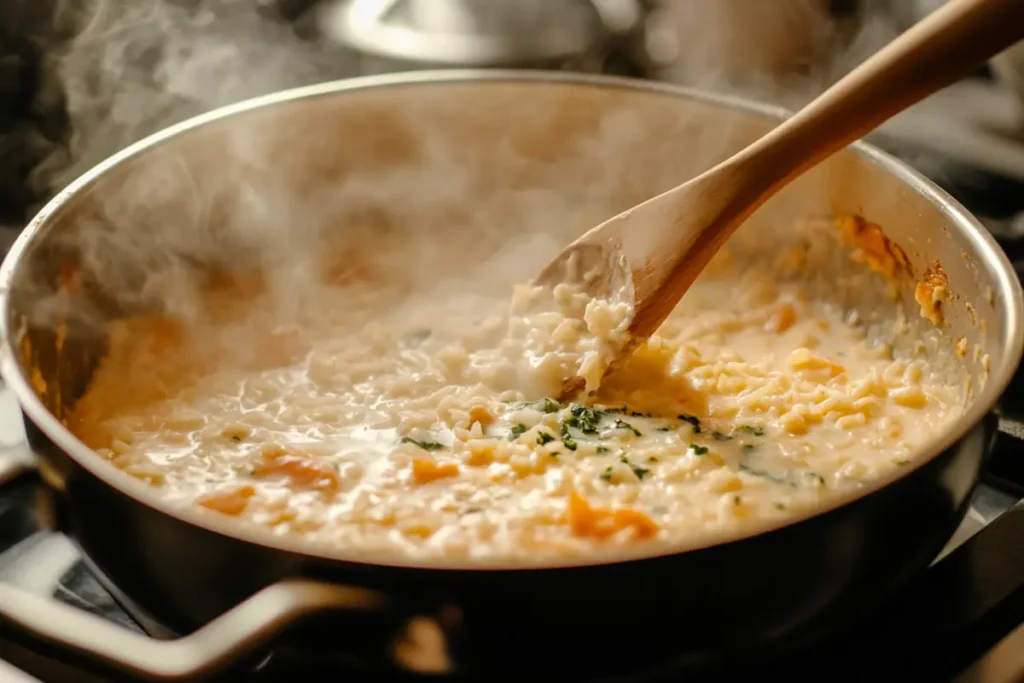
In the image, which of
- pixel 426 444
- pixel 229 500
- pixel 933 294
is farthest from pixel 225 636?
pixel 933 294

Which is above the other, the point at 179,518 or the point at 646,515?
the point at 179,518

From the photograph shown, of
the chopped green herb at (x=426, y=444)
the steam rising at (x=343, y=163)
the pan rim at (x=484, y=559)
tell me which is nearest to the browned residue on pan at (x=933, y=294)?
the pan rim at (x=484, y=559)

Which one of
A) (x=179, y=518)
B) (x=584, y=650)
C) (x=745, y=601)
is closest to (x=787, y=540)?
(x=745, y=601)

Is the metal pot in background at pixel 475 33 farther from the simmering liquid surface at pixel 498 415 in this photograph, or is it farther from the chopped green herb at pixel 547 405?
the chopped green herb at pixel 547 405

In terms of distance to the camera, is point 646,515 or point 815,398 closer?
point 646,515

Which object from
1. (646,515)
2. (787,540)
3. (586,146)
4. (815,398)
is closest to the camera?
(787,540)

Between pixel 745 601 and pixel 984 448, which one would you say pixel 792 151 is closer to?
pixel 984 448

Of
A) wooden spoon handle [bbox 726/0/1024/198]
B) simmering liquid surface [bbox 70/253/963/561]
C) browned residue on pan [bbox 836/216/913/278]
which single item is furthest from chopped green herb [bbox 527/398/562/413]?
browned residue on pan [bbox 836/216/913/278]
